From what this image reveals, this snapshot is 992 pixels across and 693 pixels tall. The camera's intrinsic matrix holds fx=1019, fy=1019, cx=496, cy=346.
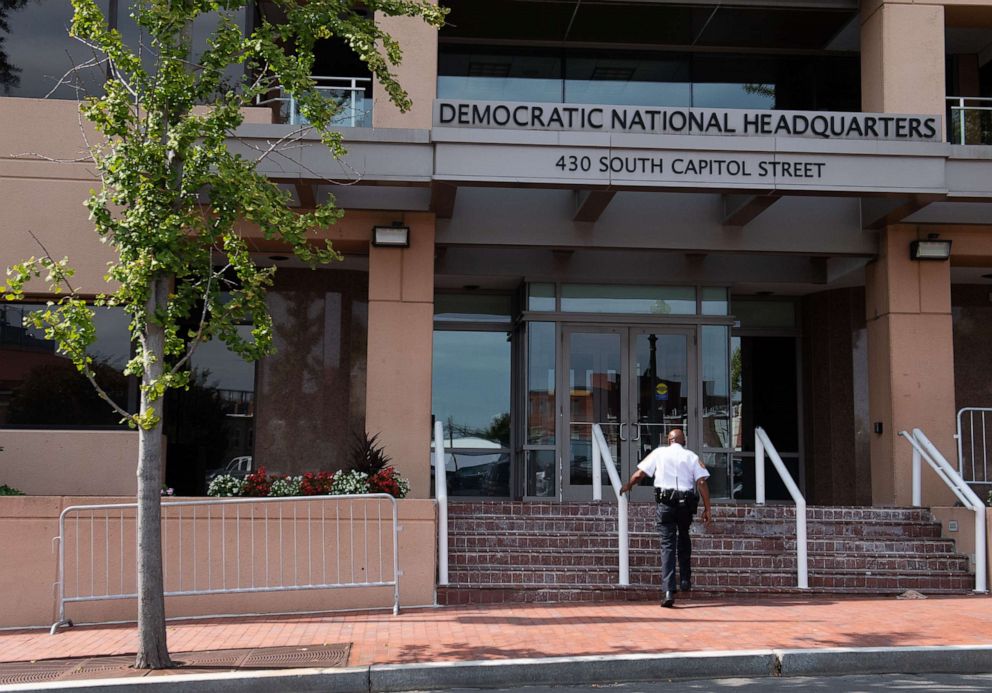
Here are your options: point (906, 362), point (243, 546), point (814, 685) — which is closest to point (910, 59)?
point (906, 362)

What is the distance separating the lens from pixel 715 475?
1562cm

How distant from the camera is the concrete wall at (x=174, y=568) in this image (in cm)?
1009

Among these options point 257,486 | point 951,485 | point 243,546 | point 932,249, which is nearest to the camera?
point 243,546

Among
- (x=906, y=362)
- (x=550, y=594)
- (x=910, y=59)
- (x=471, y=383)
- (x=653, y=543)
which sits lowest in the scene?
(x=550, y=594)

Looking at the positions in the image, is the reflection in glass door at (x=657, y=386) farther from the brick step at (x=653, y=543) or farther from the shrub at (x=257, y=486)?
the shrub at (x=257, y=486)

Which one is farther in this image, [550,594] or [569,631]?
[550,594]

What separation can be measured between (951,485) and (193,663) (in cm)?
904

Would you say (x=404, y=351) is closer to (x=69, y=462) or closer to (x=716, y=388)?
(x=69, y=462)

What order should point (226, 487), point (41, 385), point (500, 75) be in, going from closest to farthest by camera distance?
point (226, 487) → point (41, 385) → point (500, 75)

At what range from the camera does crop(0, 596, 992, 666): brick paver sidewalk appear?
8094 millimetres

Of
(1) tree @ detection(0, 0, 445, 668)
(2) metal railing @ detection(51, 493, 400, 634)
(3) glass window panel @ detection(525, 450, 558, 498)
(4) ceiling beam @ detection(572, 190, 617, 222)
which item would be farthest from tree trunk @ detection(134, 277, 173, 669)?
(3) glass window panel @ detection(525, 450, 558, 498)

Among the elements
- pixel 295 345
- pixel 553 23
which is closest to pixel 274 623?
pixel 295 345

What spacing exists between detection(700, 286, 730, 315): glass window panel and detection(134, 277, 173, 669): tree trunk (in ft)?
31.7

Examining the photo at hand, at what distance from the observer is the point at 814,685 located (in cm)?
725
